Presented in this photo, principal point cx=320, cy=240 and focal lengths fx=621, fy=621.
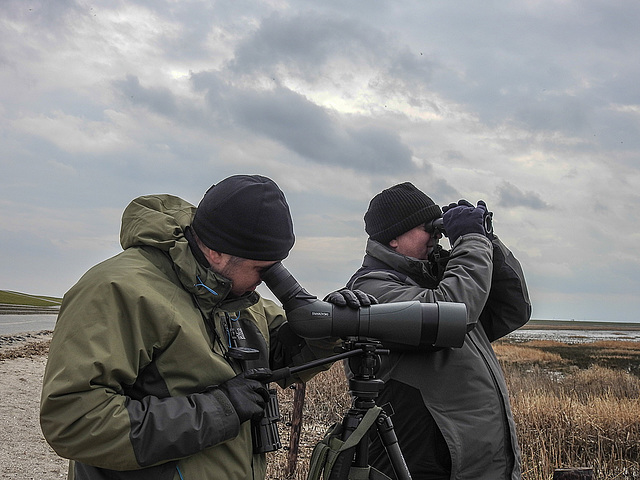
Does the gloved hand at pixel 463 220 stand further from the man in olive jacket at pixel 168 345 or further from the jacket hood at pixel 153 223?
the jacket hood at pixel 153 223

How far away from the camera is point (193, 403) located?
1.64m

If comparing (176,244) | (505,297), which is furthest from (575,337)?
(176,244)

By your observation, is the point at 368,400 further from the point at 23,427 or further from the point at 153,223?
the point at 23,427

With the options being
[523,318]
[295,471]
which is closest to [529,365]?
[295,471]

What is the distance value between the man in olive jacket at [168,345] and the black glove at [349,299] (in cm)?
23

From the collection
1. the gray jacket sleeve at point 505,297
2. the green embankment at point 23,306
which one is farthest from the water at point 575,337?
the gray jacket sleeve at point 505,297

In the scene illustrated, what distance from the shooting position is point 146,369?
170cm

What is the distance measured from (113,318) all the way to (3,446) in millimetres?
5604

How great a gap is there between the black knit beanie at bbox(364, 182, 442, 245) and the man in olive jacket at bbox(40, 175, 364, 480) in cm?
87

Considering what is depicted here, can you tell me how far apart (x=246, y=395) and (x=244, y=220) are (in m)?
0.51

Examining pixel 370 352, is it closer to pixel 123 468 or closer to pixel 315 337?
pixel 315 337

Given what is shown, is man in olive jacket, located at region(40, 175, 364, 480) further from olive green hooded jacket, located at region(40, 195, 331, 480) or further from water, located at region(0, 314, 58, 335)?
water, located at region(0, 314, 58, 335)

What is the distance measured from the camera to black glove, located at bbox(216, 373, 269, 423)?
1688 millimetres

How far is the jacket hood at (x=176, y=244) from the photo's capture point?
1809mm
